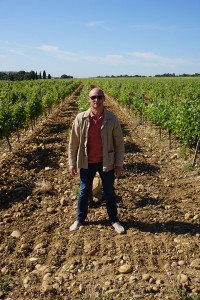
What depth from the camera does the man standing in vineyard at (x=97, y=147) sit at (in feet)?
15.5

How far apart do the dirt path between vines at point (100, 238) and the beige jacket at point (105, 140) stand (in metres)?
1.10

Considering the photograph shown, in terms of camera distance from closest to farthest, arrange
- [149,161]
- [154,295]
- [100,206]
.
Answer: [154,295]
[100,206]
[149,161]

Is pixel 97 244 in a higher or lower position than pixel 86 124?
lower

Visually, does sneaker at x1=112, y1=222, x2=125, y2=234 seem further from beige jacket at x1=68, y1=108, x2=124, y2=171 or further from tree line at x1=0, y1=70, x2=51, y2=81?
tree line at x1=0, y1=70, x2=51, y2=81

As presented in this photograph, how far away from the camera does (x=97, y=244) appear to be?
15.6 feet

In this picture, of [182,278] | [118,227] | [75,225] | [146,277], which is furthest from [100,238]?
[182,278]

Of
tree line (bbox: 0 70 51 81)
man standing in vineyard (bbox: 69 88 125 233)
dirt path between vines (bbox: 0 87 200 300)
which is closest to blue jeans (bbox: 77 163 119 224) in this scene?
man standing in vineyard (bbox: 69 88 125 233)

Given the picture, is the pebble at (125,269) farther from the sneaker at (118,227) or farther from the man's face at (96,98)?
the man's face at (96,98)

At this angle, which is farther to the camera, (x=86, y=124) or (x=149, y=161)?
(x=149, y=161)

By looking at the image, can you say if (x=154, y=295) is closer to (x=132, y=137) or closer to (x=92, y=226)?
(x=92, y=226)

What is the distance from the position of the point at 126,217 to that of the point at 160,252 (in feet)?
3.75

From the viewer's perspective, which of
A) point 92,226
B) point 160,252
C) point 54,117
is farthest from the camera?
point 54,117

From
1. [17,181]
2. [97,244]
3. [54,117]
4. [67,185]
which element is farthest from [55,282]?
[54,117]

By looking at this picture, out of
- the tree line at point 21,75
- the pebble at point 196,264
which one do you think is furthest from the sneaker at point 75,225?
the tree line at point 21,75
